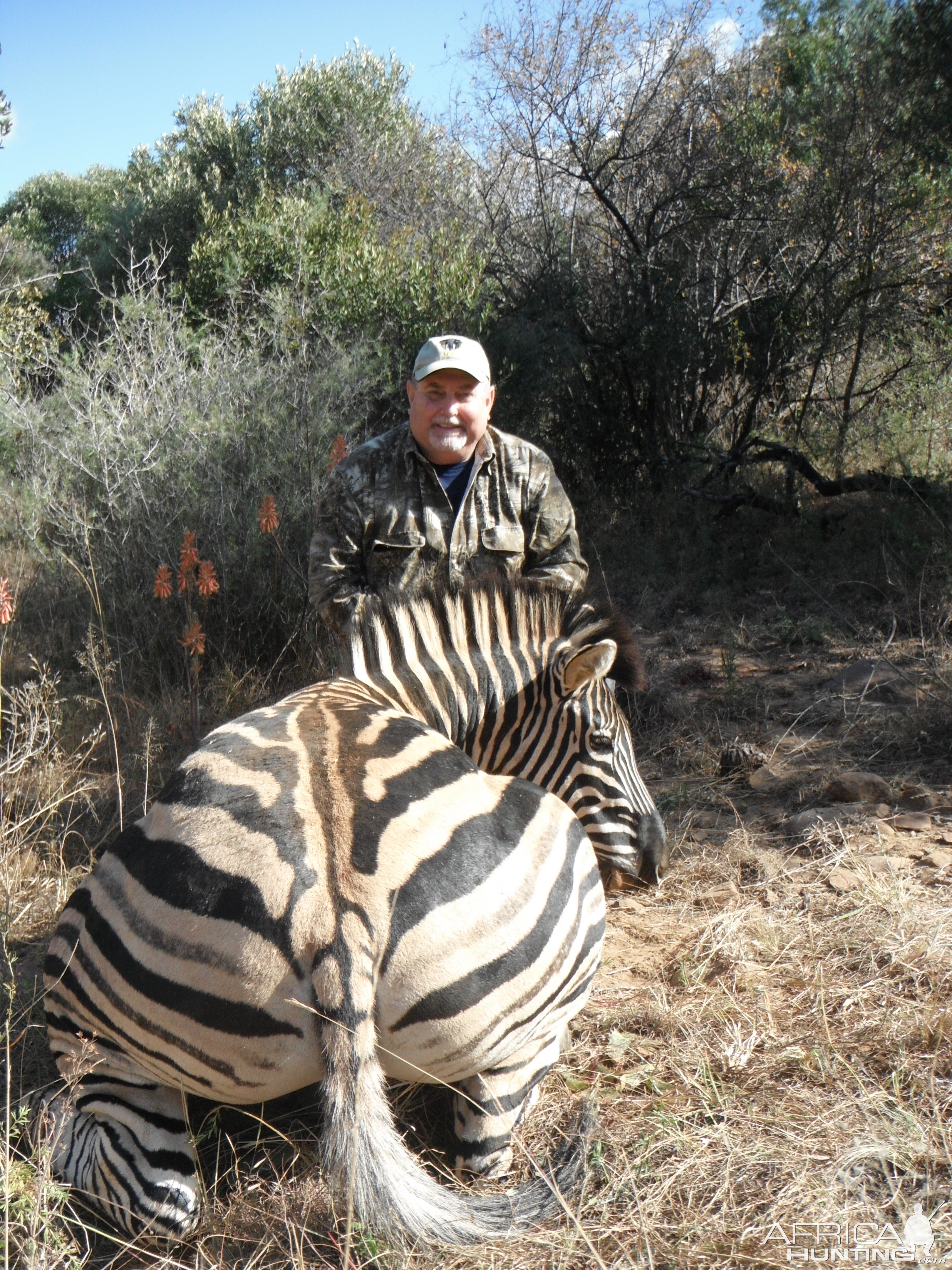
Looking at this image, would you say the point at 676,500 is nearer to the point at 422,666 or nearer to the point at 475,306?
the point at 475,306

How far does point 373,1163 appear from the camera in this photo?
186 cm

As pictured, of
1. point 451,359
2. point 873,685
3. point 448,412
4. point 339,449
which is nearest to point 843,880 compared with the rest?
point 873,685

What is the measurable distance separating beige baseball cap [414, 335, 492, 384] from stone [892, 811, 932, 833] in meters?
2.39

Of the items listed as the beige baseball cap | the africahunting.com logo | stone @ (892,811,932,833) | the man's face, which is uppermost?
the beige baseball cap

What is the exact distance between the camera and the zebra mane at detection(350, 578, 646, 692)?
3045 millimetres

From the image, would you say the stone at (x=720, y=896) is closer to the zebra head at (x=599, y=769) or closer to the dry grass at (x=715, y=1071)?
the dry grass at (x=715, y=1071)

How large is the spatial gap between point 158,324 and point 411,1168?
6.02 m

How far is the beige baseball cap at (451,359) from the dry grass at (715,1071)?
198cm

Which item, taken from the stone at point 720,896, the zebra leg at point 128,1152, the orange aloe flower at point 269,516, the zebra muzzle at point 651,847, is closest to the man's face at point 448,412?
the orange aloe flower at point 269,516

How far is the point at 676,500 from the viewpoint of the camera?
25.7 ft

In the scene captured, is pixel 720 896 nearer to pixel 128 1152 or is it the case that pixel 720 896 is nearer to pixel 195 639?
pixel 128 1152

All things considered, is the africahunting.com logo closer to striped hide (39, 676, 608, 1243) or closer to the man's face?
striped hide (39, 676, 608, 1243)

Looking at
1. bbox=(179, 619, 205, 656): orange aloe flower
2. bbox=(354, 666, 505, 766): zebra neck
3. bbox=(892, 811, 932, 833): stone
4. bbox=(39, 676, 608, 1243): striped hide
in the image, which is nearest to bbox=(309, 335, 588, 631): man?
bbox=(354, 666, 505, 766): zebra neck

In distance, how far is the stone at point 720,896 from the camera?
3.52 metres
